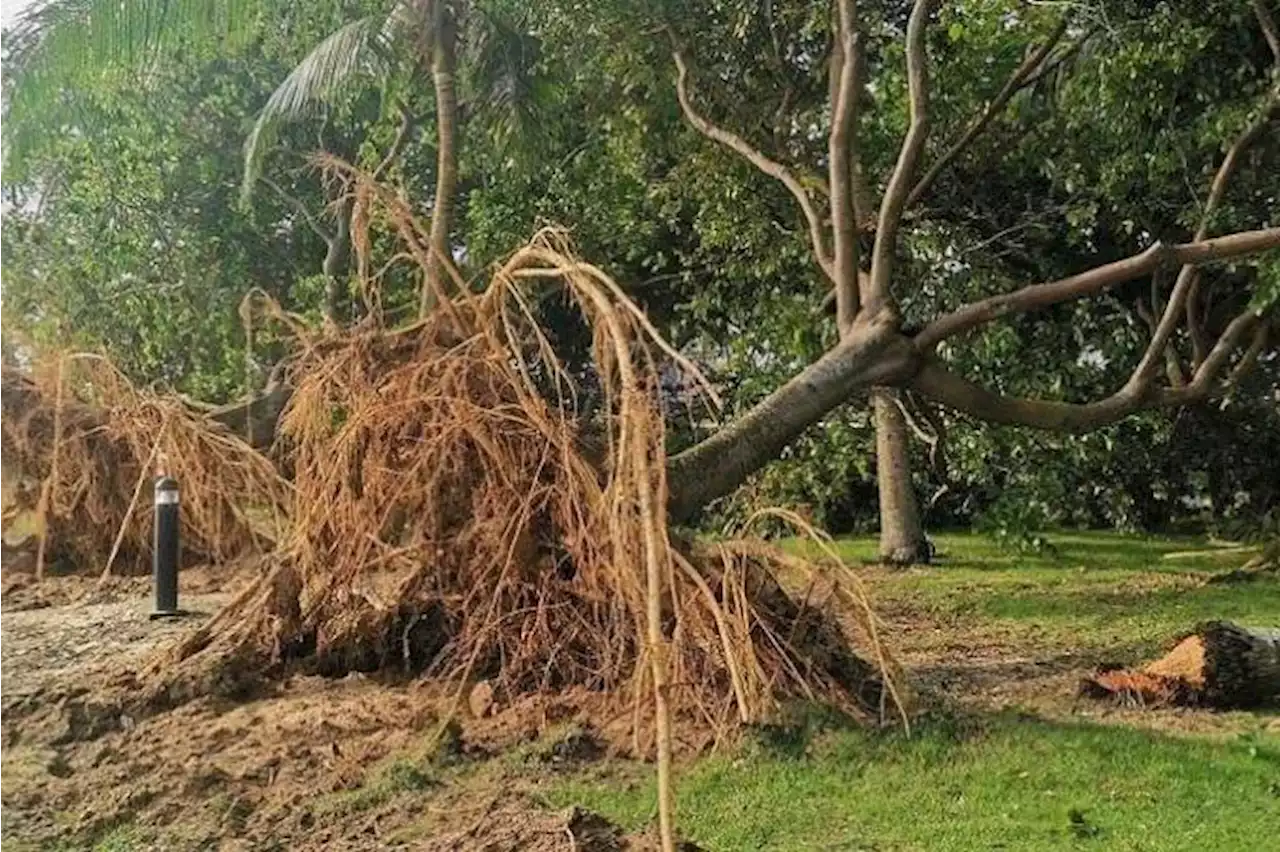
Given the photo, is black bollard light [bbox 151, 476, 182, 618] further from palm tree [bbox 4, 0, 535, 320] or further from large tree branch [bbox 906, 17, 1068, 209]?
large tree branch [bbox 906, 17, 1068, 209]

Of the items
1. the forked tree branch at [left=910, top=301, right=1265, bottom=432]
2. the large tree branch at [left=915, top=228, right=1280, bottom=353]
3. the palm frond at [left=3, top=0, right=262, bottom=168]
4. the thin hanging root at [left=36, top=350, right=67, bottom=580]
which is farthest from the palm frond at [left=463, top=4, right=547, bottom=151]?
the large tree branch at [left=915, top=228, right=1280, bottom=353]

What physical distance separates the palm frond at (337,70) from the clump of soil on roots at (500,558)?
177 inches

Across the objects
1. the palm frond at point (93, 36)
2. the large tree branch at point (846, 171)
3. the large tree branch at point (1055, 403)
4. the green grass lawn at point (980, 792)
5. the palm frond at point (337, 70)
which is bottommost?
the green grass lawn at point (980, 792)

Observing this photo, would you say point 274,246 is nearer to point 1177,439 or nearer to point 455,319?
point 1177,439

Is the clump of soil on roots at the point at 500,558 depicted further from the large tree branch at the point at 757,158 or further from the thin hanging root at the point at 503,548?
the large tree branch at the point at 757,158

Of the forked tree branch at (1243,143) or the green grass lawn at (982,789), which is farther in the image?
the forked tree branch at (1243,143)

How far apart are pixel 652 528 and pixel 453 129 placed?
775 cm

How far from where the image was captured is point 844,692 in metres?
6.55

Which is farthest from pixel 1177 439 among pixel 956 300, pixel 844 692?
pixel 844 692

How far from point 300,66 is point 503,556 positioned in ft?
23.3

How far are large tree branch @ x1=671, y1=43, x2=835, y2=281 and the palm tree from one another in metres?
1.59

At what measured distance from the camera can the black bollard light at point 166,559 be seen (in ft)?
32.6

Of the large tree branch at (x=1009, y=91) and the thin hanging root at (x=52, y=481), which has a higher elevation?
the large tree branch at (x=1009, y=91)

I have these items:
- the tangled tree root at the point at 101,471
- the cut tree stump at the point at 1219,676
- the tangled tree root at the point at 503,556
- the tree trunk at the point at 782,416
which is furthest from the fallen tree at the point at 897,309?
the cut tree stump at the point at 1219,676
